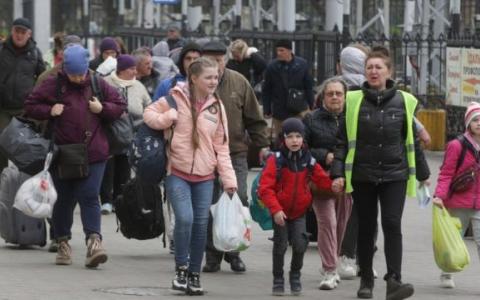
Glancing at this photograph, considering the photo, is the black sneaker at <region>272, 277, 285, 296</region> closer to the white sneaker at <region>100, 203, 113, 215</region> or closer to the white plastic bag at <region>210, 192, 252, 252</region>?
the white plastic bag at <region>210, 192, 252, 252</region>

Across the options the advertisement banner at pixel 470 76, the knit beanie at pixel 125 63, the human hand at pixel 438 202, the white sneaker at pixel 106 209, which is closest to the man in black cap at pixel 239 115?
the human hand at pixel 438 202

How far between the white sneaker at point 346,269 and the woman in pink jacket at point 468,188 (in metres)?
0.73

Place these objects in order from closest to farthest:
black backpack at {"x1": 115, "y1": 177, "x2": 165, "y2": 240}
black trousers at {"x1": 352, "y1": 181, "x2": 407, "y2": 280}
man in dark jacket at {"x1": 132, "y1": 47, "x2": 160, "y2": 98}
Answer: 1. black trousers at {"x1": 352, "y1": 181, "x2": 407, "y2": 280}
2. black backpack at {"x1": 115, "y1": 177, "x2": 165, "y2": 240}
3. man in dark jacket at {"x1": 132, "y1": 47, "x2": 160, "y2": 98}

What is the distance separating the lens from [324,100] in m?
11.8

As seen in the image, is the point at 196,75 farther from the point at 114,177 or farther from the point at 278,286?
the point at 114,177

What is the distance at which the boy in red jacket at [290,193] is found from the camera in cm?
1100

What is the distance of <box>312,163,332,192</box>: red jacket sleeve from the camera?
440 inches

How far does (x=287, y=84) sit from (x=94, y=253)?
6.93 m

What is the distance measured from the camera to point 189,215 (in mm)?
10719

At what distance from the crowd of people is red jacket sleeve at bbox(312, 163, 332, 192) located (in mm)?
10

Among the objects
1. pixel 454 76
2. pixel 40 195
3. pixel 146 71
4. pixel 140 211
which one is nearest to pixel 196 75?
pixel 40 195

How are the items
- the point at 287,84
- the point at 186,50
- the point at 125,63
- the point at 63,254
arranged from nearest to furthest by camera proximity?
1. the point at 186,50
2. the point at 63,254
3. the point at 125,63
4. the point at 287,84

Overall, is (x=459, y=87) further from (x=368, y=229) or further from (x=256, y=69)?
(x=368, y=229)

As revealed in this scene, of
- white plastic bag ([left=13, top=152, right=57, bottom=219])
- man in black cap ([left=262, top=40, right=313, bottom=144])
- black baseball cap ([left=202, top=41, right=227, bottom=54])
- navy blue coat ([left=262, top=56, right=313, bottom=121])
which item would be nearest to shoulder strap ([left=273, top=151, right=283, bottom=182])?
black baseball cap ([left=202, top=41, right=227, bottom=54])
